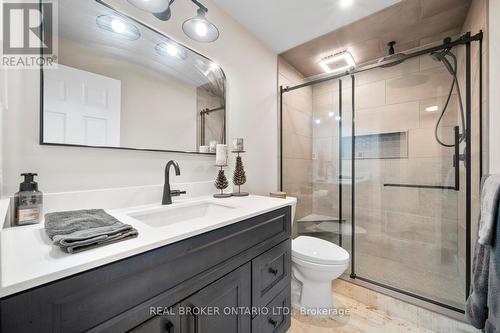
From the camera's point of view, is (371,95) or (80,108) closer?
(80,108)

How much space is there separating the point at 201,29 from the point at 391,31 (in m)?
1.72

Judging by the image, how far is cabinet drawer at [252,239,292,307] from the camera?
1.04m

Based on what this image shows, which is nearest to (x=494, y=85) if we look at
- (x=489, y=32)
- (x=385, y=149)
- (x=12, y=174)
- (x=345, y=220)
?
(x=489, y=32)

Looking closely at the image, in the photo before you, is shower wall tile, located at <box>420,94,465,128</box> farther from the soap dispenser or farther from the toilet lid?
the soap dispenser

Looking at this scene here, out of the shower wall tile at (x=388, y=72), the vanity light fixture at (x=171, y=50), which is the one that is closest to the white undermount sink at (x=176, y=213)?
the vanity light fixture at (x=171, y=50)

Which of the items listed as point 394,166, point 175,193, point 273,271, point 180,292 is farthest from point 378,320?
point 175,193

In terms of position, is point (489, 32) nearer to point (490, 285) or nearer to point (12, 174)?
point (490, 285)

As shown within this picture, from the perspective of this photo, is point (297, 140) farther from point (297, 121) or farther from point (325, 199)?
point (325, 199)

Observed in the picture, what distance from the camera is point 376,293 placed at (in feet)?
5.62

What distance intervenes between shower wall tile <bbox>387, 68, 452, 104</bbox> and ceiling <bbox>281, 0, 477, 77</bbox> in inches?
12.1

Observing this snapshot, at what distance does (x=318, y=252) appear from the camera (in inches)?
64.6

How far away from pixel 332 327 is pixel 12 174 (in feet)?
6.53

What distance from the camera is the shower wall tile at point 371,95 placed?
2.28 metres

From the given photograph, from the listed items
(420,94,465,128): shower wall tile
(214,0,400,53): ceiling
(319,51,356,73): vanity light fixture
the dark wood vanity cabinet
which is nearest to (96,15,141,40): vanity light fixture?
(214,0,400,53): ceiling
